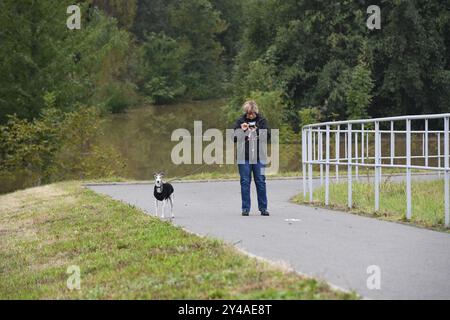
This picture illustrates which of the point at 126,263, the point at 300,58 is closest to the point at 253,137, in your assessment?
the point at 126,263

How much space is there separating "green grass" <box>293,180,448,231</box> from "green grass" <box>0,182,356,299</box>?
4017 mm

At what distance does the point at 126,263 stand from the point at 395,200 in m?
7.77

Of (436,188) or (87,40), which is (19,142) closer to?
(87,40)

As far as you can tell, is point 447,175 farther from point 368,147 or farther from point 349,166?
point 368,147

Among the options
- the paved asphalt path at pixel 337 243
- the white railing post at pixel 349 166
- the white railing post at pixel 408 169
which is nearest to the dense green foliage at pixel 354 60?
the white railing post at pixel 349 166

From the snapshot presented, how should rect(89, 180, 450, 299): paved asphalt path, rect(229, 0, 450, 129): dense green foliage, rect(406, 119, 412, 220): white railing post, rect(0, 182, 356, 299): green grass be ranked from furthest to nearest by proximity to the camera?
rect(229, 0, 450, 129): dense green foliage, rect(406, 119, 412, 220): white railing post, rect(89, 180, 450, 299): paved asphalt path, rect(0, 182, 356, 299): green grass

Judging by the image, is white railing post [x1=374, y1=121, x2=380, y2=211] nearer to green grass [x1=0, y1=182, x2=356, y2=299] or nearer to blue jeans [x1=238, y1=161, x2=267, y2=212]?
blue jeans [x1=238, y1=161, x2=267, y2=212]

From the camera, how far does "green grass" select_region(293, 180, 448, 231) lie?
15227 mm

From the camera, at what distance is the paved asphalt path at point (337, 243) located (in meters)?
9.18

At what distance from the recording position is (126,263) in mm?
11523

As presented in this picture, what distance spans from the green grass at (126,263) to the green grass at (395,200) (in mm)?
4017

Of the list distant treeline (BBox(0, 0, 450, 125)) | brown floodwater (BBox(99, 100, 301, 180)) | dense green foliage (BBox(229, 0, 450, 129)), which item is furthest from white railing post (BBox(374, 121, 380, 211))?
dense green foliage (BBox(229, 0, 450, 129))

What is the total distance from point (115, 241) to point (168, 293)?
194 inches

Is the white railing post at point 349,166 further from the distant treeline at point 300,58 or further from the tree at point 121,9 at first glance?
the tree at point 121,9
